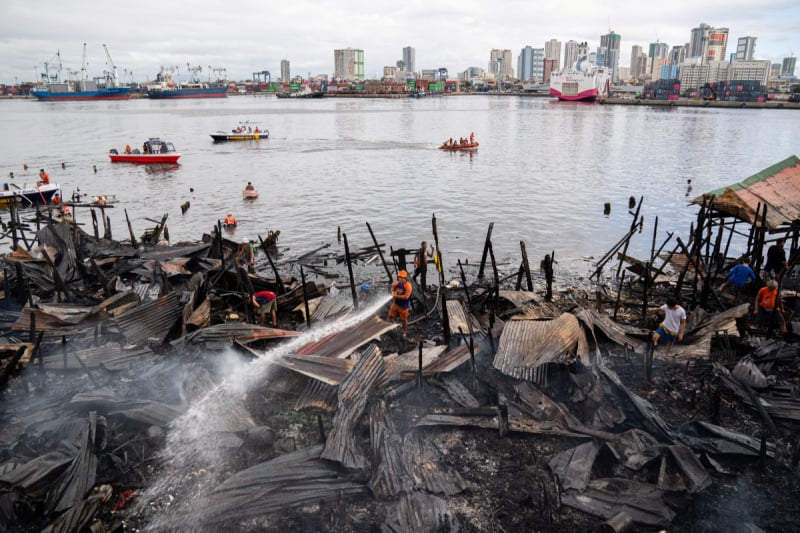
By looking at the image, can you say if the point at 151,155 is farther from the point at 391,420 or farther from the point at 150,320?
the point at 391,420

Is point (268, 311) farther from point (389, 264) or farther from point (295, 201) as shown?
point (295, 201)

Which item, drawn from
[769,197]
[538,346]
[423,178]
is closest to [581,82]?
[423,178]

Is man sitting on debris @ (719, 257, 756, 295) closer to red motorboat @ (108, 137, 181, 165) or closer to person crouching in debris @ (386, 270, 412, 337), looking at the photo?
person crouching in debris @ (386, 270, 412, 337)

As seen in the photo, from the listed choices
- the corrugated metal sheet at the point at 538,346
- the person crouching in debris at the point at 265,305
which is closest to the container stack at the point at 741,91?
the corrugated metal sheet at the point at 538,346

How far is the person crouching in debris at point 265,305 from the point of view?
14.9 metres

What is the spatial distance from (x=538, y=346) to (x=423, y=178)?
116 feet

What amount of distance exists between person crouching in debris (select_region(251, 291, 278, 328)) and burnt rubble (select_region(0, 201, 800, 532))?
0.71m

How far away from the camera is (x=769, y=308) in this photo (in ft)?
45.0

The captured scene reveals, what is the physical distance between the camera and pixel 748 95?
513 feet

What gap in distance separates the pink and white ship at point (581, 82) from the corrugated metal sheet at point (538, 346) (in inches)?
6789

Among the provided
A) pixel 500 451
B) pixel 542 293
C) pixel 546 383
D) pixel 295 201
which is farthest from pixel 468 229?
pixel 500 451

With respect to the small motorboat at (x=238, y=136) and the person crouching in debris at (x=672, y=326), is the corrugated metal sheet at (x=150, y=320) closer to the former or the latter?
the person crouching in debris at (x=672, y=326)

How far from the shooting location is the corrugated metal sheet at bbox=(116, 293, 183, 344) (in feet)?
43.7

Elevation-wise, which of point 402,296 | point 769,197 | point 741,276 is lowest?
point 741,276
